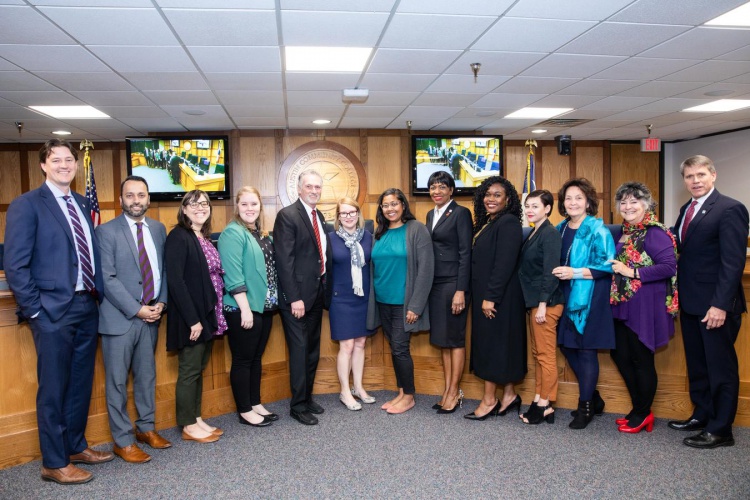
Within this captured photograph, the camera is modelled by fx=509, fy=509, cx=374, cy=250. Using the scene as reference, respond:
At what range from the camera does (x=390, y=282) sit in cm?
381

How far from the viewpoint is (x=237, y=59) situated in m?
4.42

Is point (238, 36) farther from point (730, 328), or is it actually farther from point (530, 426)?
point (730, 328)

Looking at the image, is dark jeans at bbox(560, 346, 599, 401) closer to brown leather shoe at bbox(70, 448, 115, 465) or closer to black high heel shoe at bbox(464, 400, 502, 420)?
black high heel shoe at bbox(464, 400, 502, 420)

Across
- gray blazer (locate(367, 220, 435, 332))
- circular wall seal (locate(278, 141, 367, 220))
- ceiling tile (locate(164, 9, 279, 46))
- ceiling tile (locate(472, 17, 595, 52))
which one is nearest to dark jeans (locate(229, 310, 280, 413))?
gray blazer (locate(367, 220, 435, 332))

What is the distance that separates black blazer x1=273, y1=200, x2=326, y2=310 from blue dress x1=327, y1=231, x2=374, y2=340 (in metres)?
0.19

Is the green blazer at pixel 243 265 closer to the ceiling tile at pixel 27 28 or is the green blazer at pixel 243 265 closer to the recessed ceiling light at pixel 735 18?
the ceiling tile at pixel 27 28

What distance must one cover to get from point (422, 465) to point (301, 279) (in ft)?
4.86

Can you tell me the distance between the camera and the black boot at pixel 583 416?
3.48 m

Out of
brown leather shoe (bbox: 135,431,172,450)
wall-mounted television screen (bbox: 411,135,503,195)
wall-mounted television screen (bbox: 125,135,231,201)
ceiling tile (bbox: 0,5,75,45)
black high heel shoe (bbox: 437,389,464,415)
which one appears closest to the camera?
brown leather shoe (bbox: 135,431,172,450)

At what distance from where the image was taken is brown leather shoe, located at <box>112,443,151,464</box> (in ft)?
9.98

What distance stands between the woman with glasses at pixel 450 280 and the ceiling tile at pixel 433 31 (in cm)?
107

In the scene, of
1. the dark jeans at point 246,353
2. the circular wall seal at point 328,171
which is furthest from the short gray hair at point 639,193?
the circular wall seal at point 328,171

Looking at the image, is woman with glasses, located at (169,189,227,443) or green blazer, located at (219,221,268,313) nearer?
woman with glasses, located at (169,189,227,443)

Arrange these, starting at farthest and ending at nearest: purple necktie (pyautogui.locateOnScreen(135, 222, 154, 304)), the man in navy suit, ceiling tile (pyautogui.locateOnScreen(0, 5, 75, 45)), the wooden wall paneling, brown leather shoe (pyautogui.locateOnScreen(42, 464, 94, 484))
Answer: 1. the wooden wall paneling
2. ceiling tile (pyautogui.locateOnScreen(0, 5, 75, 45))
3. purple necktie (pyautogui.locateOnScreen(135, 222, 154, 304))
4. brown leather shoe (pyautogui.locateOnScreen(42, 464, 94, 484))
5. the man in navy suit
